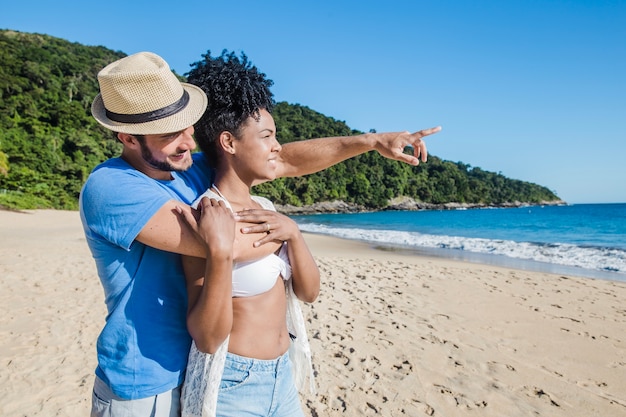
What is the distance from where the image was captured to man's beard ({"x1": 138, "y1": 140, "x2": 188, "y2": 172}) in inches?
60.3

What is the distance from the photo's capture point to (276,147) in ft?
6.04

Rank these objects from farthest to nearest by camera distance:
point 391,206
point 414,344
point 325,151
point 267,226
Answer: point 391,206, point 414,344, point 325,151, point 267,226

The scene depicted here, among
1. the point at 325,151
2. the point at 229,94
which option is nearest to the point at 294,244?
the point at 229,94

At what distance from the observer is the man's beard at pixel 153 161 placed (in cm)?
153

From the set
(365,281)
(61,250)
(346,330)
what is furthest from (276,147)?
(61,250)

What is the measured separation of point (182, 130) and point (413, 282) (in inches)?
331

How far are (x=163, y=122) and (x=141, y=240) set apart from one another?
0.39m

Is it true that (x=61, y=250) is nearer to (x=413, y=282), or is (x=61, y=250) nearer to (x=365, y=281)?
(x=365, y=281)

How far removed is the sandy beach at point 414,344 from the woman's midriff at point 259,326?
2.42 metres

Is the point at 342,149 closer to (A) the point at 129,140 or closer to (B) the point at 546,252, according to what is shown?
(A) the point at 129,140

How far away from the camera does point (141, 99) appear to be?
4.83 ft

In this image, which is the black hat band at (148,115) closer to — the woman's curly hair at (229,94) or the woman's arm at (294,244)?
the woman's curly hair at (229,94)

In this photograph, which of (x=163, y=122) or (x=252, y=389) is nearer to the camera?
(x=163, y=122)

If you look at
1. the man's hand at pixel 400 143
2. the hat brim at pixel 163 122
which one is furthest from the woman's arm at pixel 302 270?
the man's hand at pixel 400 143
